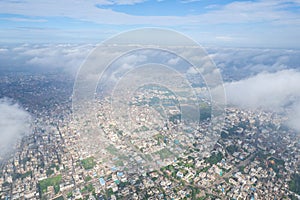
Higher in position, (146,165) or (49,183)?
(146,165)

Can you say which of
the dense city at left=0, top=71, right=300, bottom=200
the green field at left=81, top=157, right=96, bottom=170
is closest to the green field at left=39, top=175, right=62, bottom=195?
the dense city at left=0, top=71, right=300, bottom=200

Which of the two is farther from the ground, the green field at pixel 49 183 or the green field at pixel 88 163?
the green field at pixel 88 163

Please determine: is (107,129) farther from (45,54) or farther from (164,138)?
(45,54)

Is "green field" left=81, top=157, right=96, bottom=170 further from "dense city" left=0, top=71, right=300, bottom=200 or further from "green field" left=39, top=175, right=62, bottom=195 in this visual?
"green field" left=39, top=175, right=62, bottom=195

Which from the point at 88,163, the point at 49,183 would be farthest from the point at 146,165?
the point at 49,183

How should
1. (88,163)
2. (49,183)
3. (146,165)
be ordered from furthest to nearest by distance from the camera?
(88,163) → (146,165) → (49,183)

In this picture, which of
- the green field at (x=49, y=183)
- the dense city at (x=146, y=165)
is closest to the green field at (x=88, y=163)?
the dense city at (x=146, y=165)

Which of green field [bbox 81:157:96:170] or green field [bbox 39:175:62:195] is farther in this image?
green field [bbox 81:157:96:170]

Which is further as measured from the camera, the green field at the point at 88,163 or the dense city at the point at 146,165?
the green field at the point at 88,163

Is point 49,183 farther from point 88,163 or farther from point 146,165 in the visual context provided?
point 146,165

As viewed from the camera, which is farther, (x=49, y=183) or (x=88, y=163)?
(x=88, y=163)

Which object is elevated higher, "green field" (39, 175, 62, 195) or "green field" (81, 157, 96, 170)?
"green field" (81, 157, 96, 170)

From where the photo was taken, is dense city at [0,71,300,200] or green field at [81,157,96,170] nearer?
dense city at [0,71,300,200]

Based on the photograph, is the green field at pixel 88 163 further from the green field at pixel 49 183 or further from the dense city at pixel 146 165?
→ the green field at pixel 49 183
